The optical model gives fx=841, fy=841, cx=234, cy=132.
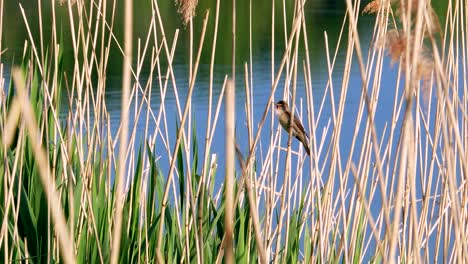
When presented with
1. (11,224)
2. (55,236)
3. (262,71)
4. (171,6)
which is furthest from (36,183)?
(171,6)

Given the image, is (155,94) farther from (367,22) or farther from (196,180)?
(196,180)

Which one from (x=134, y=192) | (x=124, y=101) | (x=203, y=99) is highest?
(x=124, y=101)

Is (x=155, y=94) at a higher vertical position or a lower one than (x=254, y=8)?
lower

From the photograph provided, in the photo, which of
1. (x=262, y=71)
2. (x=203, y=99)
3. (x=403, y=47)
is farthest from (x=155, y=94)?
(x=403, y=47)

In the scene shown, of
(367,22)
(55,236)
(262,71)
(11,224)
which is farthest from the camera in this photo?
(367,22)

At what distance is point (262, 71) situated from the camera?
12.0 m

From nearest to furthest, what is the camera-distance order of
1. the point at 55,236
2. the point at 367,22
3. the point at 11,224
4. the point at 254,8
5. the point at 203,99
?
the point at 55,236 → the point at 11,224 → the point at 203,99 → the point at 367,22 → the point at 254,8

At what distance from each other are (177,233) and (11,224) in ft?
1.42

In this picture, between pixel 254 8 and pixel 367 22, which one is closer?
pixel 367 22

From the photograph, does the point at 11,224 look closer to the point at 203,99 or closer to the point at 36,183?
the point at 36,183

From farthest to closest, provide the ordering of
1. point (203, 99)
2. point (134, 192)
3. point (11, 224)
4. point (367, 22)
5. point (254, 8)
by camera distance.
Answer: point (254, 8) → point (367, 22) → point (203, 99) → point (134, 192) → point (11, 224)

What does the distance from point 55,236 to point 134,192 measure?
1.15ft

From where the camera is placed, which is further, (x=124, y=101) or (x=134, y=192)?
(x=134, y=192)

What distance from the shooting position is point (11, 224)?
2.19 metres
